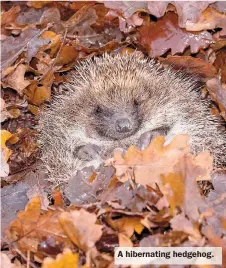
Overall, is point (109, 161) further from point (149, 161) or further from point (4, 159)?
point (4, 159)

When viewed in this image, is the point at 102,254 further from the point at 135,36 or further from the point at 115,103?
the point at 135,36

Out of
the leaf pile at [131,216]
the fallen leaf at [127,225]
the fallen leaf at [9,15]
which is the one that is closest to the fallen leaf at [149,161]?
the leaf pile at [131,216]

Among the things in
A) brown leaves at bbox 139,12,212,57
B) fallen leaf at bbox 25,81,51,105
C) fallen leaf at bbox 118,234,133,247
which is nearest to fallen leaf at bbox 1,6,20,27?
fallen leaf at bbox 25,81,51,105

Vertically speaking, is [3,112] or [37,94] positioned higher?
[37,94]

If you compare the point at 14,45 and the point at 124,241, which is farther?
the point at 14,45

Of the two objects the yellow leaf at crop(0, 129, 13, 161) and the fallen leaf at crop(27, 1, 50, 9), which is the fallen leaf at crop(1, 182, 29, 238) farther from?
the fallen leaf at crop(27, 1, 50, 9)

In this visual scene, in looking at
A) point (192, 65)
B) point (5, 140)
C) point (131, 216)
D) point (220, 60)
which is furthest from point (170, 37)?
point (131, 216)
